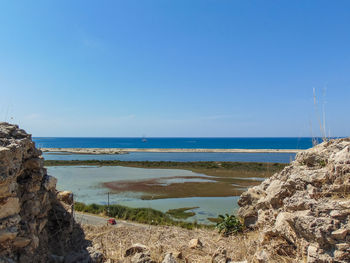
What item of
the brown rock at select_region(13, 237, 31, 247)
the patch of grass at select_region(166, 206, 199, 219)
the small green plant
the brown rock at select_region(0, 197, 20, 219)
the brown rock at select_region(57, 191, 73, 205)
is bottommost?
the patch of grass at select_region(166, 206, 199, 219)

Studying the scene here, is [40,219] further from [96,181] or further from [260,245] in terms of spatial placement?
[96,181]

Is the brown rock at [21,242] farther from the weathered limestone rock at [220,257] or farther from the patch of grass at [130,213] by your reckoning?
the patch of grass at [130,213]

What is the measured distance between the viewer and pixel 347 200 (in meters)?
4.29

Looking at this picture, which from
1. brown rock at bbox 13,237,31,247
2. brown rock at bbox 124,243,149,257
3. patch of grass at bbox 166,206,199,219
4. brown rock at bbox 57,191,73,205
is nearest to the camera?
brown rock at bbox 13,237,31,247

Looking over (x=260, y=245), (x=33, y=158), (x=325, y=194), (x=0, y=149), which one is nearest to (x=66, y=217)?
(x=33, y=158)

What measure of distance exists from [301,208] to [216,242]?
131 inches

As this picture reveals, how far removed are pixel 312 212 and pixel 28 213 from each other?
5.20 meters

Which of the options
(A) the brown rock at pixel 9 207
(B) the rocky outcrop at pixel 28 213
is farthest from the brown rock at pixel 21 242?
(A) the brown rock at pixel 9 207

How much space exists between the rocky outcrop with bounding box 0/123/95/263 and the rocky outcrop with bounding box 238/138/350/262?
393cm

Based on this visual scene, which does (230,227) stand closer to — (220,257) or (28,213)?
(220,257)

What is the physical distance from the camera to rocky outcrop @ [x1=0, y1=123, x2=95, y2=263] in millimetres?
3922

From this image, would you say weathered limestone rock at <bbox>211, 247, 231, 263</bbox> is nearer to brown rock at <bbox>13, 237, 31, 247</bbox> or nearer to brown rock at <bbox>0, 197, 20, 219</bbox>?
brown rock at <bbox>13, 237, 31, 247</bbox>

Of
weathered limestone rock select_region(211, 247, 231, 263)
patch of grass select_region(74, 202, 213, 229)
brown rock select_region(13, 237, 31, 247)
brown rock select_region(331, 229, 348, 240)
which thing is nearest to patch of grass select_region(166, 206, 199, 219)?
patch of grass select_region(74, 202, 213, 229)

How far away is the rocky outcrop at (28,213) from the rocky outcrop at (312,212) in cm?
393
